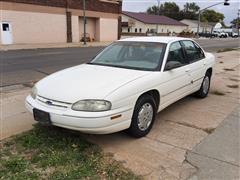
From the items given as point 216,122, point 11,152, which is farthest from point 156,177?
point 216,122

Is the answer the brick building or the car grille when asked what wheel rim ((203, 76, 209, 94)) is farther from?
the brick building

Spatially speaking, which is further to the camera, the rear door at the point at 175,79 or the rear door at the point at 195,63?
the rear door at the point at 195,63

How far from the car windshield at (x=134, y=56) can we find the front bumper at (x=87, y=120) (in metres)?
1.15

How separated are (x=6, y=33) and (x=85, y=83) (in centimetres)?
2407

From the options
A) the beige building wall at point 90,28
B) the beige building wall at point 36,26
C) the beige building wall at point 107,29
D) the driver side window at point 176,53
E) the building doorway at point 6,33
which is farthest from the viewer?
the beige building wall at point 107,29

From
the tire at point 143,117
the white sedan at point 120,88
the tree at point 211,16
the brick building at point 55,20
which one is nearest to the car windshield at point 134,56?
the white sedan at point 120,88

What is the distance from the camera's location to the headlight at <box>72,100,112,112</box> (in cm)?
358

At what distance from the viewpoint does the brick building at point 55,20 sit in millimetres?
25531

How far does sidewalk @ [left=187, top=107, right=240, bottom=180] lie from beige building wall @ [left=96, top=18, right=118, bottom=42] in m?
32.6

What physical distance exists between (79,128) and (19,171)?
0.86m

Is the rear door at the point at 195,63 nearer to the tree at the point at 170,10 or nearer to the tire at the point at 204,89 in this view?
the tire at the point at 204,89

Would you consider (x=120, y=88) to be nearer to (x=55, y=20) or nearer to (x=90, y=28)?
(x=55, y=20)

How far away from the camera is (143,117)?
13.9 ft

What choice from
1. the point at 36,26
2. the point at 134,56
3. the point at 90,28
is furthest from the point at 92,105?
the point at 90,28
